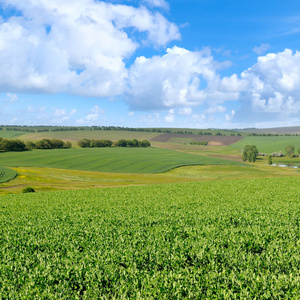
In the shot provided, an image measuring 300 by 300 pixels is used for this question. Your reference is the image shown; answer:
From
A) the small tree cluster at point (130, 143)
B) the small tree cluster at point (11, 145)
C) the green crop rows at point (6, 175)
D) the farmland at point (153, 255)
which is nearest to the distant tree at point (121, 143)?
the small tree cluster at point (130, 143)

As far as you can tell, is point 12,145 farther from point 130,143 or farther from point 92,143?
point 130,143

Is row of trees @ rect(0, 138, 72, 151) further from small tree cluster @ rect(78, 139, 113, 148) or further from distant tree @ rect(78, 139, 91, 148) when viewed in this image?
small tree cluster @ rect(78, 139, 113, 148)

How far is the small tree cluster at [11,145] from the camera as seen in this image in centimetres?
12900

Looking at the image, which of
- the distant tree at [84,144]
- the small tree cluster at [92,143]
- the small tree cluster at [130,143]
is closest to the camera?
the distant tree at [84,144]

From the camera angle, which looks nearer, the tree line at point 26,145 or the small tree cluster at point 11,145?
the small tree cluster at point 11,145

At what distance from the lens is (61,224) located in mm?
21094

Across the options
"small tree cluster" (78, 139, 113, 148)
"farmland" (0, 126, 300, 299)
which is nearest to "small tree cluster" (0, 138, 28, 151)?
"small tree cluster" (78, 139, 113, 148)

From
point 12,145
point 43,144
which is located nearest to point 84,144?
point 43,144

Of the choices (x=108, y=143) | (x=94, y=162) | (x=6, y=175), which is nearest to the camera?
(x=6, y=175)

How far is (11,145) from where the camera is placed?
13188 centimetres

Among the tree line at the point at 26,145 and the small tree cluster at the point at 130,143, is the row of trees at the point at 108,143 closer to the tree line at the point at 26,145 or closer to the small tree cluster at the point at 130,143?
the small tree cluster at the point at 130,143

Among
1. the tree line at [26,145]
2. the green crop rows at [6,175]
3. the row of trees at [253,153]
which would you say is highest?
the tree line at [26,145]

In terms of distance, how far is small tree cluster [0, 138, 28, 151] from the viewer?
12900 centimetres

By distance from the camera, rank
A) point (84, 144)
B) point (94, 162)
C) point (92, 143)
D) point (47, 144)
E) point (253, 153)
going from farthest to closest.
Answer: point (92, 143) → point (84, 144) → point (47, 144) → point (253, 153) → point (94, 162)
